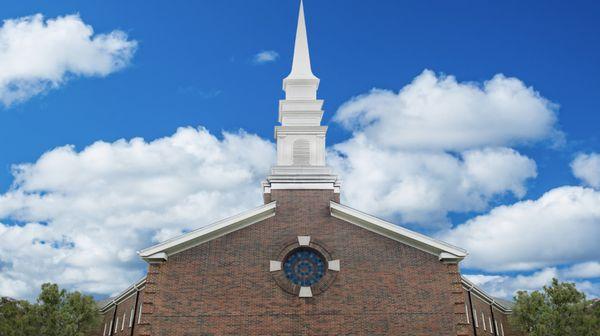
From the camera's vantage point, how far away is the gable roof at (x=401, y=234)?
22703 millimetres

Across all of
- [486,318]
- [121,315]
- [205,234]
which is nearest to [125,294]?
[121,315]

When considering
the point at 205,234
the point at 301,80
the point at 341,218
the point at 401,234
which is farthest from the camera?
the point at 301,80

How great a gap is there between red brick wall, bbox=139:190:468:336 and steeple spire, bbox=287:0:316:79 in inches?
393

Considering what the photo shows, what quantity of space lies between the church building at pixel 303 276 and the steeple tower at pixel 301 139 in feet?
1.27

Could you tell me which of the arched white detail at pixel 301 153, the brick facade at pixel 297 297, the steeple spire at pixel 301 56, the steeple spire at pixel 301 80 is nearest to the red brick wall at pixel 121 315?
the brick facade at pixel 297 297

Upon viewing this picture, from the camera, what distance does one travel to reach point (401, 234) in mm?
23000

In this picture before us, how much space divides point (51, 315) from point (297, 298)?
598 inches

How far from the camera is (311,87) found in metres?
29.0

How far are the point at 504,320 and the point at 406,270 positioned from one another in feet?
70.1

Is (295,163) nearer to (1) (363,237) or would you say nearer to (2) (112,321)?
(1) (363,237)

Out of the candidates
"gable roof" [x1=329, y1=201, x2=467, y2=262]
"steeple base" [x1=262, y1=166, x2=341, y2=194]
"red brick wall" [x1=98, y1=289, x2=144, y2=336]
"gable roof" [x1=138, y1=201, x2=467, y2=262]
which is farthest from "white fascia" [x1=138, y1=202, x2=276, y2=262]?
"red brick wall" [x1=98, y1=289, x2=144, y2=336]

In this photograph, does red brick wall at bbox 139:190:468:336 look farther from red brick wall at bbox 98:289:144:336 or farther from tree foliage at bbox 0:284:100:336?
red brick wall at bbox 98:289:144:336

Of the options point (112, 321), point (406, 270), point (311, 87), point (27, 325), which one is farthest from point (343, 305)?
point (112, 321)

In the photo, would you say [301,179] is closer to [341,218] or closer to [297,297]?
[341,218]
